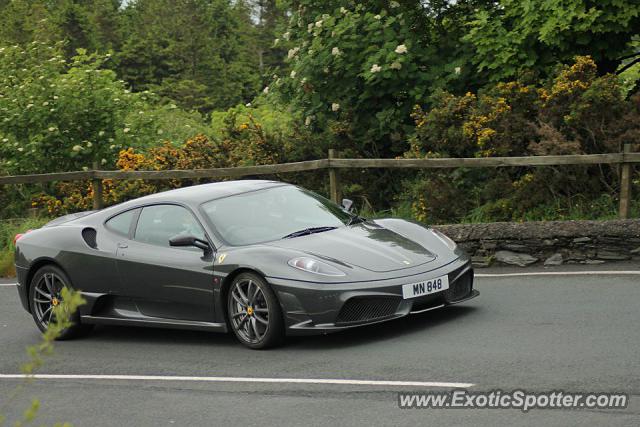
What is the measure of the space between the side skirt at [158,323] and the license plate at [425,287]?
1.63m

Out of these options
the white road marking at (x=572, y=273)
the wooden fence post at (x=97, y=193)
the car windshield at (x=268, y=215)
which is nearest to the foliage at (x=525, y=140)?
the white road marking at (x=572, y=273)

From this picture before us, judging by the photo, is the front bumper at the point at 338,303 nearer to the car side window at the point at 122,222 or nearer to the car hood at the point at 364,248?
the car hood at the point at 364,248

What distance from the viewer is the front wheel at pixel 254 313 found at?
930 centimetres

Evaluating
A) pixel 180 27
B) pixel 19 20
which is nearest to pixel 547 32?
pixel 19 20

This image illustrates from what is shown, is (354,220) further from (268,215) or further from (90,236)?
(90,236)

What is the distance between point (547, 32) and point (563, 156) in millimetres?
3497

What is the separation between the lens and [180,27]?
68.0 metres

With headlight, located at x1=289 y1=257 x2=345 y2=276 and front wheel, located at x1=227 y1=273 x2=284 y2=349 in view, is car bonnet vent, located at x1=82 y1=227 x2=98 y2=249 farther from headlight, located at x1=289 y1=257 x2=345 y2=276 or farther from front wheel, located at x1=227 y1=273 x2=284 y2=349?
headlight, located at x1=289 y1=257 x2=345 y2=276

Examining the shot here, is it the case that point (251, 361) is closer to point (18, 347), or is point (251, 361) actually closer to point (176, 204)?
point (176, 204)

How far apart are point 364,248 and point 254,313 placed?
1110 millimetres

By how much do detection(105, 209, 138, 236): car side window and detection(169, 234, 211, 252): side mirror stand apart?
1.01m

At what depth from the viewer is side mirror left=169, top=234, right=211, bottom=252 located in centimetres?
980

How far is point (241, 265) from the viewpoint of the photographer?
Result: 9.48 metres

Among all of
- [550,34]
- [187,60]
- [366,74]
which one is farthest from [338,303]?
[187,60]
